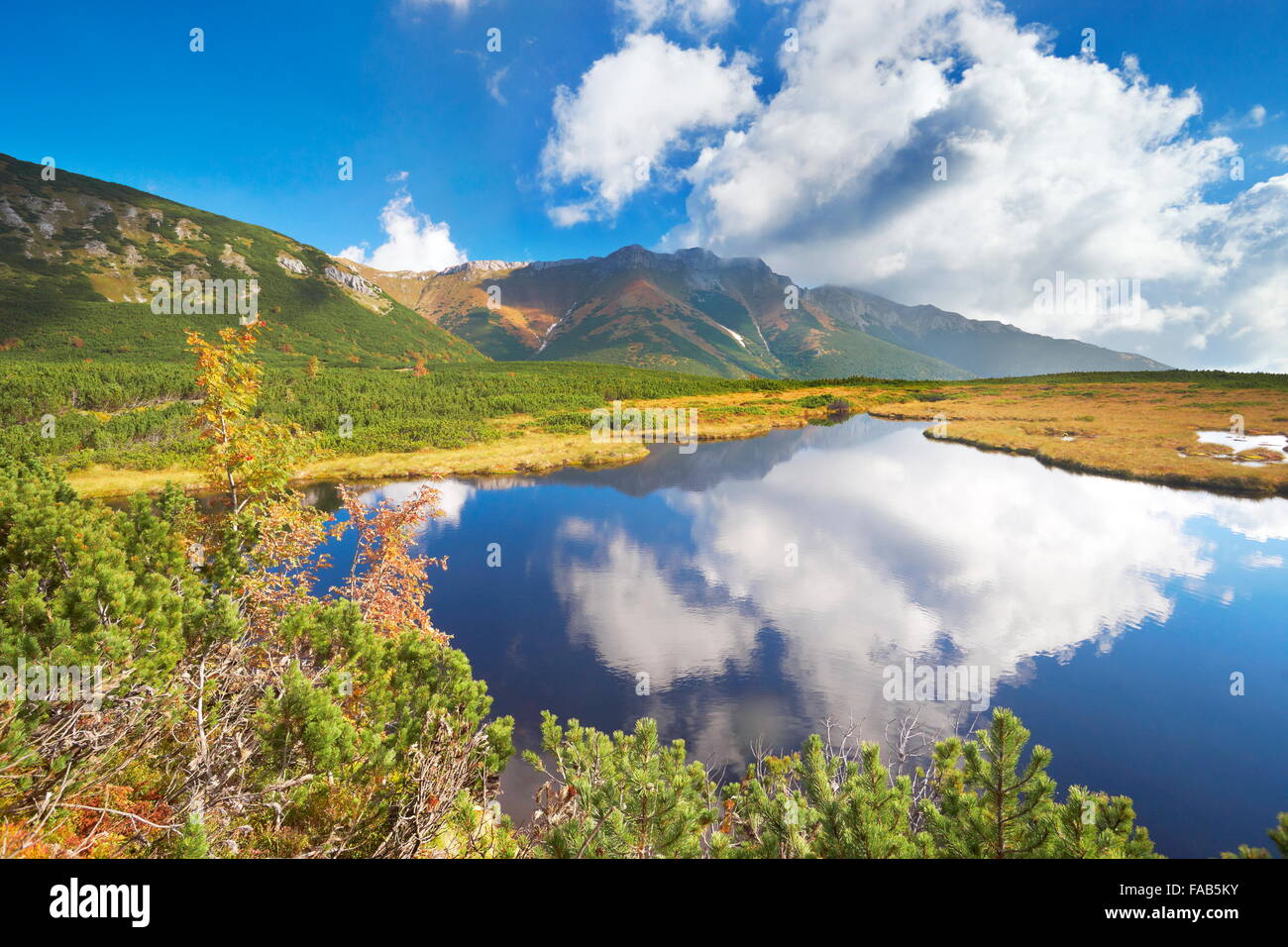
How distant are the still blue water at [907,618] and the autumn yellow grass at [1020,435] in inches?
272

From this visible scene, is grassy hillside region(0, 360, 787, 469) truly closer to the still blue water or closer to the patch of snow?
the still blue water

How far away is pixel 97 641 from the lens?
18.3ft

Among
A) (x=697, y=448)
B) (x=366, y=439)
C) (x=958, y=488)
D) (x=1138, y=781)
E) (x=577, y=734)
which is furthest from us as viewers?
(x=697, y=448)

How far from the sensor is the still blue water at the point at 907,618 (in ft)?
46.0

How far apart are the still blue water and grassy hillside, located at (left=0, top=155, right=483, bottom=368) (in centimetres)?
11055

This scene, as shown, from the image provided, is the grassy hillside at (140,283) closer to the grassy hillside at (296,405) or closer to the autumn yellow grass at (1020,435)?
the grassy hillside at (296,405)

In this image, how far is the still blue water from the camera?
46.0 ft

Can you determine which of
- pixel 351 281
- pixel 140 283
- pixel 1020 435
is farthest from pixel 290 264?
pixel 1020 435

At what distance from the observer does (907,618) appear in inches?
826

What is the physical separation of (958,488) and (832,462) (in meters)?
13.6

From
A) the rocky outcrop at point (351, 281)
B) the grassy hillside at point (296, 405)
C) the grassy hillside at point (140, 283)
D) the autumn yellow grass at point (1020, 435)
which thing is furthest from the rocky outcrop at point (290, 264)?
the autumn yellow grass at point (1020, 435)

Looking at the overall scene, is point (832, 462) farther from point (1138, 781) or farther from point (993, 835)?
point (993, 835)
